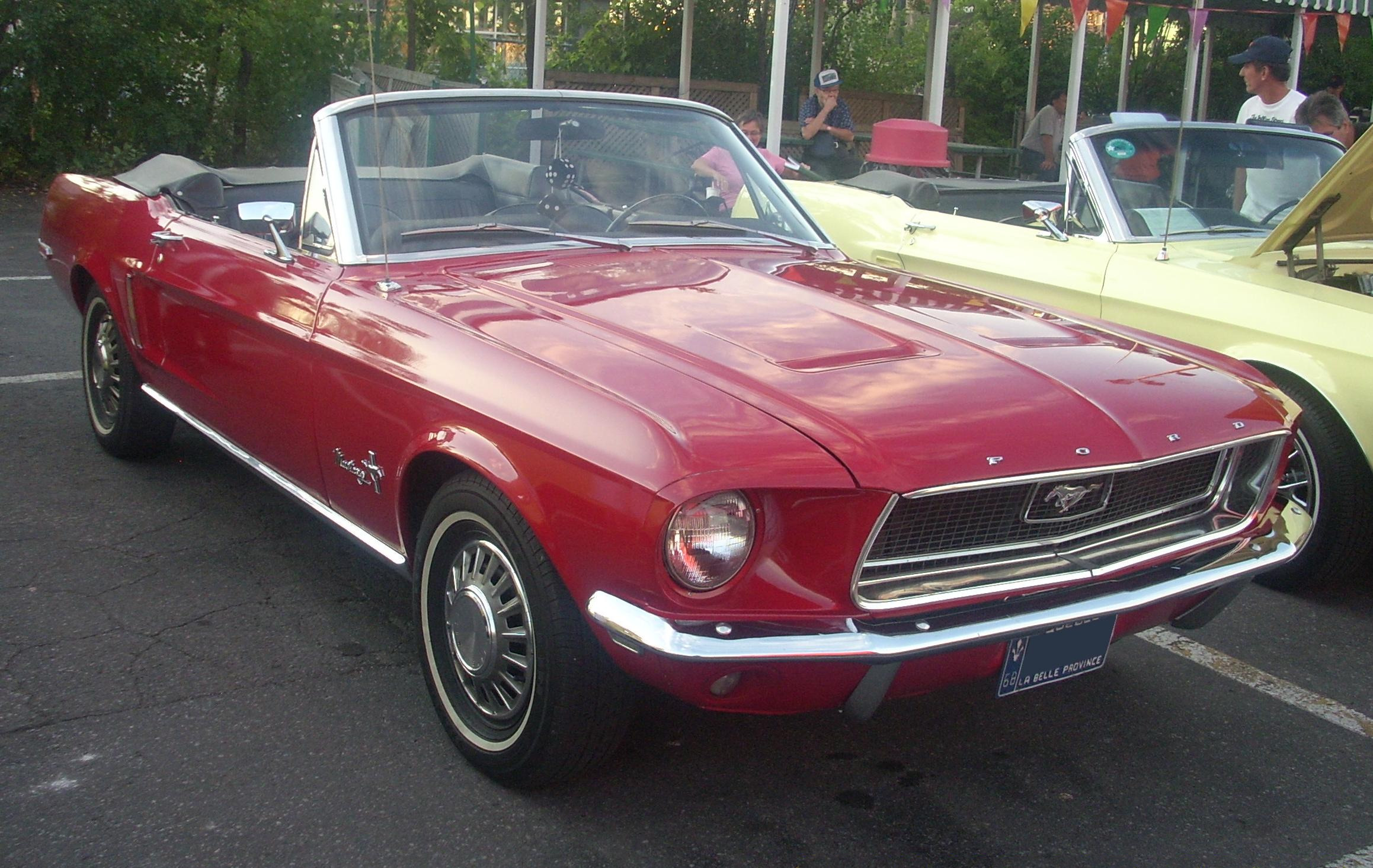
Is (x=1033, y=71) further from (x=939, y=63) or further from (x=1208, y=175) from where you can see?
(x=1208, y=175)

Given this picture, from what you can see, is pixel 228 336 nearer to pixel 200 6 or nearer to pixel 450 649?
pixel 450 649

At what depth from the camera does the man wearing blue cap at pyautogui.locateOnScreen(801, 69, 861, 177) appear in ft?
35.7

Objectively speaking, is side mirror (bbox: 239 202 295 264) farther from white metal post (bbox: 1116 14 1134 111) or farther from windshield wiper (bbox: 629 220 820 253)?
white metal post (bbox: 1116 14 1134 111)

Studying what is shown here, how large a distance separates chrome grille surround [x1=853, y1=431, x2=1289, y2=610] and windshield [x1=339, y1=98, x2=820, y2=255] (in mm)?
1628

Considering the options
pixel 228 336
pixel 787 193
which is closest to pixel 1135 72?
pixel 787 193

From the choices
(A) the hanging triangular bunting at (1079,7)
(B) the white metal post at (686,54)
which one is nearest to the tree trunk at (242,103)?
(B) the white metal post at (686,54)

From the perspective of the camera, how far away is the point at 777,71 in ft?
34.6

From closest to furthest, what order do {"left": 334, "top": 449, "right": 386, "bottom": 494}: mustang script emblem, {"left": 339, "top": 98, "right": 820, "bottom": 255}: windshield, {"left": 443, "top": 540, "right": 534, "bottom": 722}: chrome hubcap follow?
{"left": 443, "top": 540, "right": 534, "bottom": 722}: chrome hubcap, {"left": 334, "top": 449, "right": 386, "bottom": 494}: mustang script emblem, {"left": 339, "top": 98, "right": 820, "bottom": 255}: windshield

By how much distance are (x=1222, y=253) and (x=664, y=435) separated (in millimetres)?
3503

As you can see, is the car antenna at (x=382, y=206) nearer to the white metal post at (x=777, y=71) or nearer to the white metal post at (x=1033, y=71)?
the white metal post at (x=777, y=71)

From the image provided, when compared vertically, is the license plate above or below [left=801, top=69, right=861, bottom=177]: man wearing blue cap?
below

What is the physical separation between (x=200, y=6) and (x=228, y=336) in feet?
38.2

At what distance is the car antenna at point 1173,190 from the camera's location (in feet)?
15.5

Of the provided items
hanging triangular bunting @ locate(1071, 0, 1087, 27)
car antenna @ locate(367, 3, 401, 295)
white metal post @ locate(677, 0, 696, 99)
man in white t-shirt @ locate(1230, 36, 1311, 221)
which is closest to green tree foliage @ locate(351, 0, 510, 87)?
white metal post @ locate(677, 0, 696, 99)
